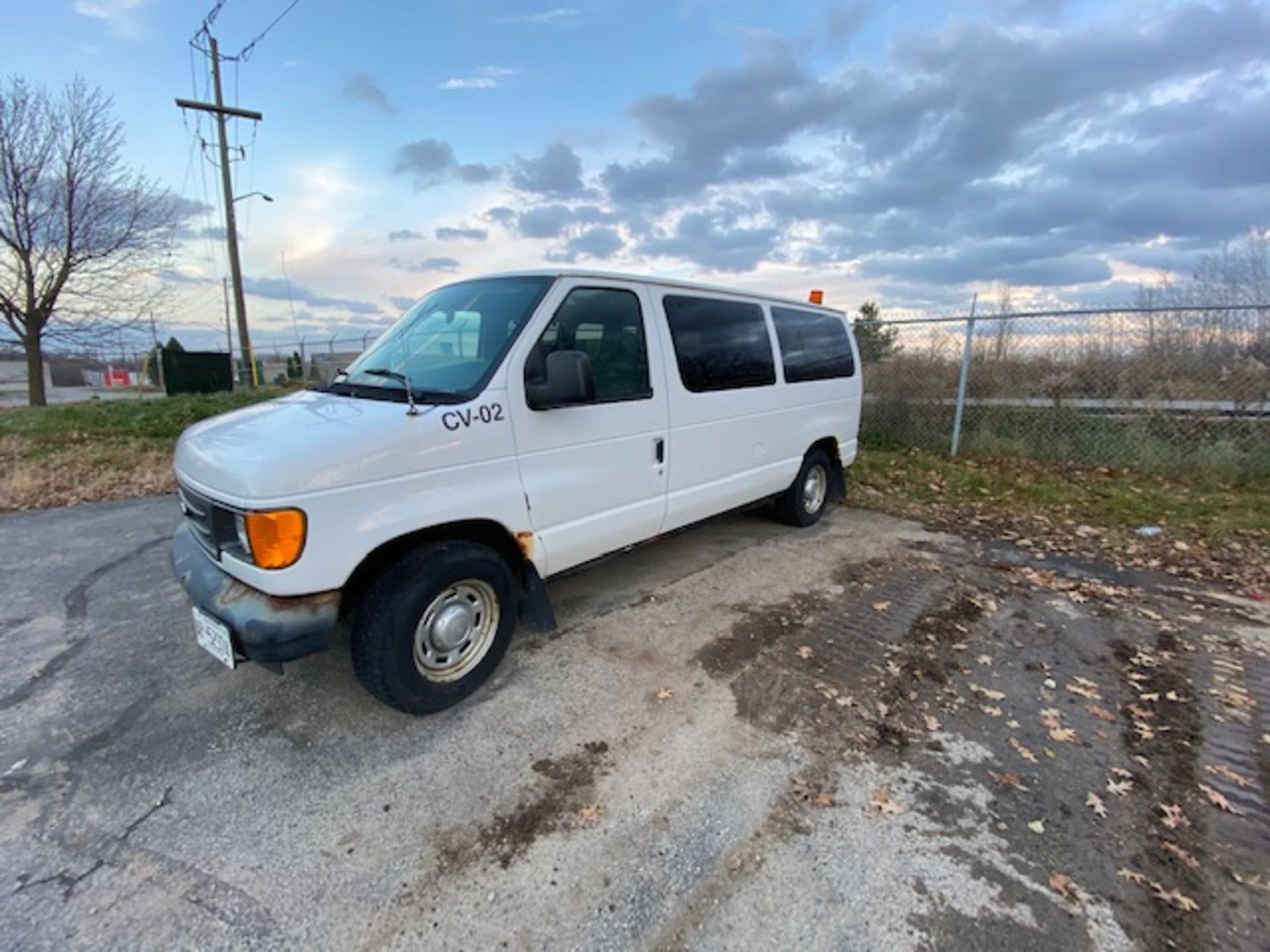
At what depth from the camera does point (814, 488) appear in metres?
5.75

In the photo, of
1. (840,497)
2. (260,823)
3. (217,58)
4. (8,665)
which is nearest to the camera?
(260,823)

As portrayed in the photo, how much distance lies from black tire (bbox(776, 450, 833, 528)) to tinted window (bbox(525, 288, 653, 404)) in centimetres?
234

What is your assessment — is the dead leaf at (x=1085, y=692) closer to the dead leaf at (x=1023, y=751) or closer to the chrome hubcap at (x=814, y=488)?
the dead leaf at (x=1023, y=751)

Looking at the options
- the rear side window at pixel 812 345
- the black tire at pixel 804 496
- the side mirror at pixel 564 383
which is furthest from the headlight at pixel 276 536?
the black tire at pixel 804 496

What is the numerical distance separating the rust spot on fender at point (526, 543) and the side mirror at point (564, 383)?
652mm

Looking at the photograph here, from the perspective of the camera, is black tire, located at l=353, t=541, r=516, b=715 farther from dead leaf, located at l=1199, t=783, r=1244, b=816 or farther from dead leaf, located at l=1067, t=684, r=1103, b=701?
dead leaf, located at l=1199, t=783, r=1244, b=816

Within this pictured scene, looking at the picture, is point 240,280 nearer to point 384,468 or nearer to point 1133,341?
point 384,468

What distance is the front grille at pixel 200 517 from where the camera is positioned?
2.57 metres

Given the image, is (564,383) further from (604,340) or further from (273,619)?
(273,619)

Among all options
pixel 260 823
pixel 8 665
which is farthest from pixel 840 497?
pixel 8 665

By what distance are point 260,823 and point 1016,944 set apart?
255cm

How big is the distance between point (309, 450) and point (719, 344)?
277cm

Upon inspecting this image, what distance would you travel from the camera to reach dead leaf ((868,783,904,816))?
227 cm

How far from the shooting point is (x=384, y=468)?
247 cm
